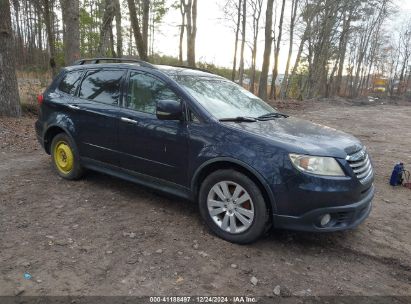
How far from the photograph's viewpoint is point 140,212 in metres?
4.42

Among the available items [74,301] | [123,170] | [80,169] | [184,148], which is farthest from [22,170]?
[74,301]

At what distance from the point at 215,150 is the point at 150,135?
922mm

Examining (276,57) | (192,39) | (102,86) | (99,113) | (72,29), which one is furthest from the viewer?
(276,57)

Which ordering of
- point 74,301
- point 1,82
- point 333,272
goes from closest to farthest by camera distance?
point 74,301, point 333,272, point 1,82

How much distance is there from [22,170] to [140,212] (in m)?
2.71

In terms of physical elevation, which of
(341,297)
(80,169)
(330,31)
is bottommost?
(341,297)

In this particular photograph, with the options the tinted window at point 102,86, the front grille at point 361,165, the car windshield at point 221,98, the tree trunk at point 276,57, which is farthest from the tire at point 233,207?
the tree trunk at point 276,57

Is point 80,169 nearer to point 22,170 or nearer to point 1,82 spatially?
point 22,170

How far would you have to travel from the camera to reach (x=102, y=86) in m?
4.89

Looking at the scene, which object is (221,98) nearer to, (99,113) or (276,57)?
(99,113)

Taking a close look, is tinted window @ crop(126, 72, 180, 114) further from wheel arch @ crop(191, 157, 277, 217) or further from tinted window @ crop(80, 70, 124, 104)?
wheel arch @ crop(191, 157, 277, 217)

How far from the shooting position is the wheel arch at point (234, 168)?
137 inches

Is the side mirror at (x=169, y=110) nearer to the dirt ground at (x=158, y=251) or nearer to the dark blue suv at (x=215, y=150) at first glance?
the dark blue suv at (x=215, y=150)

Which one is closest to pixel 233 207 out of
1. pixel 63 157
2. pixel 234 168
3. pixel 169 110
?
pixel 234 168
